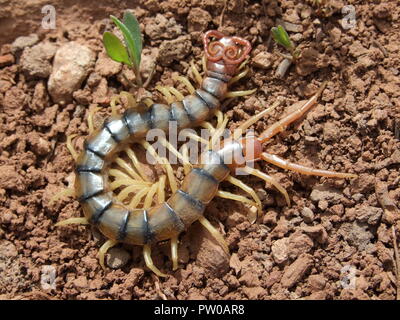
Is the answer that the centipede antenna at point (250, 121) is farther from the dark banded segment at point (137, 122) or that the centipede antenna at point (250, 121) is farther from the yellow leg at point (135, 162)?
the yellow leg at point (135, 162)

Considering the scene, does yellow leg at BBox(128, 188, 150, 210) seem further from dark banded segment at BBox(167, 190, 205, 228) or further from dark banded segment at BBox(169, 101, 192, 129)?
dark banded segment at BBox(169, 101, 192, 129)

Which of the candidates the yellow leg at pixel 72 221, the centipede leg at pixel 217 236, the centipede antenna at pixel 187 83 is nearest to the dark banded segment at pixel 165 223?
the centipede leg at pixel 217 236

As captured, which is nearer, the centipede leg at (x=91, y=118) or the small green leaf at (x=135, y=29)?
the small green leaf at (x=135, y=29)

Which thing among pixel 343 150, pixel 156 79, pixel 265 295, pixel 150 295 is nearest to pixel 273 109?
pixel 343 150

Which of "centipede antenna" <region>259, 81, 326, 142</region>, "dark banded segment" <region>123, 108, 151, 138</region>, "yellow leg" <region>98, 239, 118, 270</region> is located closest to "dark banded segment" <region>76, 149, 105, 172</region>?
"dark banded segment" <region>123, 108, 151, 138</region>

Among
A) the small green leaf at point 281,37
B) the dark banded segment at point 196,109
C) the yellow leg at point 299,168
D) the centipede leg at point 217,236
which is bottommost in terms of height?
the centipede leg at point 217,236

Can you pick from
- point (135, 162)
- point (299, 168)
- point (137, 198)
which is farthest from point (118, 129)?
point (299, 168)

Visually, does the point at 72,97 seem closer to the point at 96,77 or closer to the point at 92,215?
the point at 96,77
